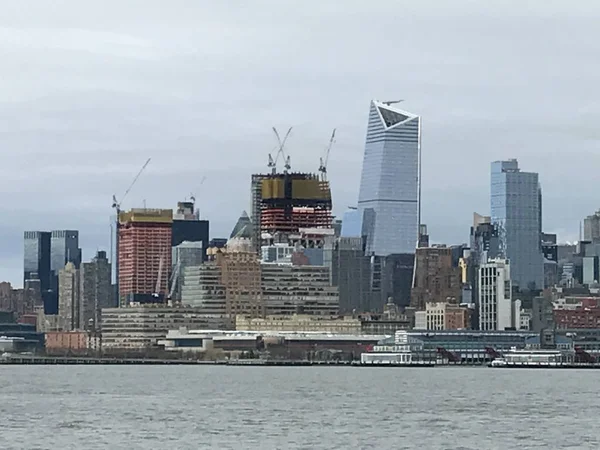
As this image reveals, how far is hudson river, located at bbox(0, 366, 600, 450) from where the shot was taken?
113 meters

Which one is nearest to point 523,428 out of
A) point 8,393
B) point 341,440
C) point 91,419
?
point 341,440

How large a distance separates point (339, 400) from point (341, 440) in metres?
48.4

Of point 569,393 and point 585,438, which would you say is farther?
point 569,393

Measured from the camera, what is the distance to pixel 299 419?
436 feet

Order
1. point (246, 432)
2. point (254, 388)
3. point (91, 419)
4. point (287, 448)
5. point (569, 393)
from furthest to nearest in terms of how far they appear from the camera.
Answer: point (254, 388) → point (569, 393) → point (91, 419) → point (246, 432) → point (287, 448)

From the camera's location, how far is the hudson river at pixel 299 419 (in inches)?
4439

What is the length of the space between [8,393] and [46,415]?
43.8 meters

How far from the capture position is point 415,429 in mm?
123000

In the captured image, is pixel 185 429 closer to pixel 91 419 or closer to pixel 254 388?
pixel 91 419

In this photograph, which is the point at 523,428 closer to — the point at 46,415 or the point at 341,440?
the point at 341,440

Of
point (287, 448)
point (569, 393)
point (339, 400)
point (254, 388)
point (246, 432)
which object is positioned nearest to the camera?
point (287, 448)

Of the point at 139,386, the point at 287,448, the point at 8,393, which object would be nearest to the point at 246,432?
the point at 287,448

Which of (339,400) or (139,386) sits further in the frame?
(139,386)

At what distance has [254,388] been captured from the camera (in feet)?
639
